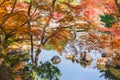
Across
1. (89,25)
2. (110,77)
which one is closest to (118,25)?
(110,77)

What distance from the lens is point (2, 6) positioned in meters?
11.5

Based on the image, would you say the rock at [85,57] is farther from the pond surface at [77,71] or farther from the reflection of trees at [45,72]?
the reflection of trees at [45,72]

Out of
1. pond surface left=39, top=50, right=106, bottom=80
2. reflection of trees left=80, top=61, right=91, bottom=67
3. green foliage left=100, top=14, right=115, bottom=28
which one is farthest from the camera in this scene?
green foliage left=100, top=14, right=115, bottom=28

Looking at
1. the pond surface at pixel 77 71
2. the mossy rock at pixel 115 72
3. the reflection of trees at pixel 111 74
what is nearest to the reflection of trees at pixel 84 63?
the pond surface at pixel 77 71

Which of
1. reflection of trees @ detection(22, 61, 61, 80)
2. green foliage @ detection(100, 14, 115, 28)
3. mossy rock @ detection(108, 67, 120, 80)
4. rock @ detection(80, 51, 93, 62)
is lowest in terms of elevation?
rock @ detection(80, 51, 93, 62)

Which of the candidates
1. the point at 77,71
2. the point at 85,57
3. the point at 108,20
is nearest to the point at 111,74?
the point at 77,71

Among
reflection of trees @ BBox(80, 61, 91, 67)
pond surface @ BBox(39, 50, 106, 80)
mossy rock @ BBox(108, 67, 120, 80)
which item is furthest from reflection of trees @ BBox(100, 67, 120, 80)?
reflection of trees @ BBox(80, 61, 91, 67)

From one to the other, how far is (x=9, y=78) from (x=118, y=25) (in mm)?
9771

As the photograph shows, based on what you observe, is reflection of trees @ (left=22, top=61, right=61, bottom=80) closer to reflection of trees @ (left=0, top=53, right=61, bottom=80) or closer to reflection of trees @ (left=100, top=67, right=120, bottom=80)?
reflection of trees @ (left=0, top=53, right=61, bottom=80)

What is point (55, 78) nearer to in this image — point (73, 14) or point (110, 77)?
point (73, 14)

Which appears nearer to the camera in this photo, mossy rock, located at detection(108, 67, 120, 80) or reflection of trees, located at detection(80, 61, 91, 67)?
mossy rock, located at detection(108, 67, 120, 80)

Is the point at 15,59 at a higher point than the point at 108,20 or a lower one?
higher

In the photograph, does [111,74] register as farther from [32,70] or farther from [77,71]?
[32,70]

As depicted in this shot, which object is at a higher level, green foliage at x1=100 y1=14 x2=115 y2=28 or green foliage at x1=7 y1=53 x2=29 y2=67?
green foliage at x1=7 y1=53 x2=29 y2=67
